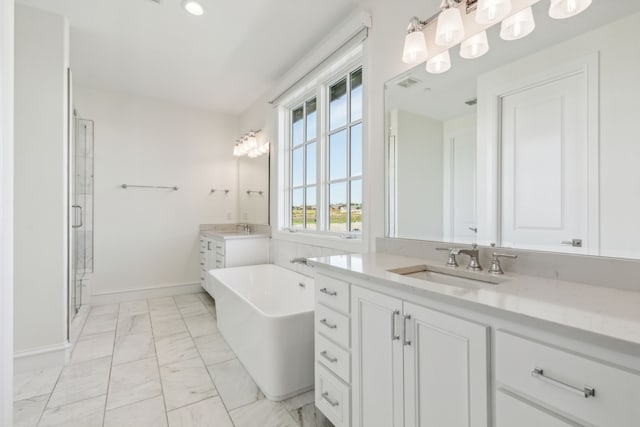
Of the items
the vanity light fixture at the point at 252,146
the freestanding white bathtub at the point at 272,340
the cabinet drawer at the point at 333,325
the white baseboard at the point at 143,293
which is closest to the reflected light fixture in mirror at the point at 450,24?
the cabinet drawer at the point at 333,325

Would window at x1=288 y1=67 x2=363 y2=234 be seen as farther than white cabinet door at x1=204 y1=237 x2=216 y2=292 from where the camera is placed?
No

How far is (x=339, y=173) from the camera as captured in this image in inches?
105

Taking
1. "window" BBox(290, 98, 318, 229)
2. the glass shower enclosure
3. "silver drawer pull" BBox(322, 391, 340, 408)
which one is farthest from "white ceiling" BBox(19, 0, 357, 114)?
"silver drawer pull" BBox(322, 391, 340, 408)

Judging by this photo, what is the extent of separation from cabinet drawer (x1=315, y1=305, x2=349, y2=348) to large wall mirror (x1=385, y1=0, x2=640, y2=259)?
0.69m

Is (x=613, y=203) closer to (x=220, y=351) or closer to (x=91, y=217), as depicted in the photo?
(x=220, y=351)

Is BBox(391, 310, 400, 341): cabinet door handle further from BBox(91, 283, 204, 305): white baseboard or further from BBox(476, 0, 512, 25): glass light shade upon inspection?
BBox(91, 283, 204, 305): white baseboard

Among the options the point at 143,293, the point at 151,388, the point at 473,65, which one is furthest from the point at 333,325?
the point at 143,293

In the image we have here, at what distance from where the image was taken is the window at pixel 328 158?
2480mm

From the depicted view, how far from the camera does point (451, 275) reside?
139cm

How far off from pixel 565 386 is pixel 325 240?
200 centimetres

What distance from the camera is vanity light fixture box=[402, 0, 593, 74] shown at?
3.85 feet

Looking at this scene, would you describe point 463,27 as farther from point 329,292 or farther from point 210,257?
point 210,257

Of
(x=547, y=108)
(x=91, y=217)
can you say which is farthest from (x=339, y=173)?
(x=91, y=217)

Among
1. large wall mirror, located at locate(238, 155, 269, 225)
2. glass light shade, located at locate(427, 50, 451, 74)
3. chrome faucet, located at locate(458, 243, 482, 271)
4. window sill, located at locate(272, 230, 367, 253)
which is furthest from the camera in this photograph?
large wall mirror, located at locate(238, 155, 269, 225)
